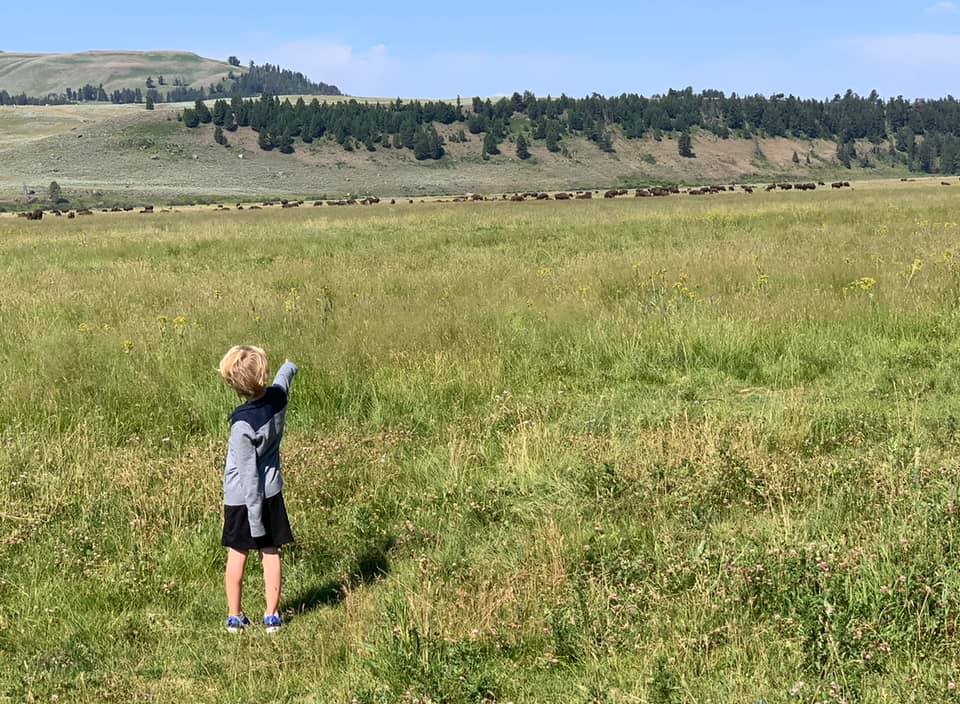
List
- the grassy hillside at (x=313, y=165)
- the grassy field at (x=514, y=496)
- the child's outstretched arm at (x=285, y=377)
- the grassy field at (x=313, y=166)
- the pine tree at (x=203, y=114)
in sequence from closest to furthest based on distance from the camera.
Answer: the grassy field at (x=514, y=496)
the child's outstretched arm at (x=285, y=377)
the grassy field at (x=313, y=166)
the grassy hillside at (x=313, y=165)
the pine tree at (x=203, y=114)

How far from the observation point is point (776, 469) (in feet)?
17.4

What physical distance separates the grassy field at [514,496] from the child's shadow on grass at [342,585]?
0.06 feet

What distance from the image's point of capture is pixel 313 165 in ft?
492

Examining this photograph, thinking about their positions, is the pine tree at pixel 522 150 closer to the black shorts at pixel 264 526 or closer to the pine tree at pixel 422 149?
the pine tree at pixel 422 149

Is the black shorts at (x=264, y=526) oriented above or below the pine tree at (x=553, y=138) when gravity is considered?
below

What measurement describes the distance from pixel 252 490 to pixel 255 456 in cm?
17

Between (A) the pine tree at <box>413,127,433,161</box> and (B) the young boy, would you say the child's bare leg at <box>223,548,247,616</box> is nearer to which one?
(B) the young boy

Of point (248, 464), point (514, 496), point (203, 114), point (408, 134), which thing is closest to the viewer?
point (248, 464)

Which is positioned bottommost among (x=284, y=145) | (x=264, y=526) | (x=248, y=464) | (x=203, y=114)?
(x=264, y=526)

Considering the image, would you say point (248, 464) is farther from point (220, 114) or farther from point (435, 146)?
point (220, 114)

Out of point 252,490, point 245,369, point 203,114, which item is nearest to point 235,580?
point 252,490

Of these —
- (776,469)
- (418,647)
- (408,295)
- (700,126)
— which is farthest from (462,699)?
(700,126)

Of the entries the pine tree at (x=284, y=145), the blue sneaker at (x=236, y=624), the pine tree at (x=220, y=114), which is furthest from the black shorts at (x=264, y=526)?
the pine tree at (x=220, y=114)

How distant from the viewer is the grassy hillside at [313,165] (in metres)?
124
